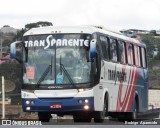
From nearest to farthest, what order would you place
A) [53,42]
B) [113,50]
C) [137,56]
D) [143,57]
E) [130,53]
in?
[53,42]
[113,50]
[130,53]
[137,56]
[143,57]

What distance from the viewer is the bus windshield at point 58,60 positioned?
22.3m

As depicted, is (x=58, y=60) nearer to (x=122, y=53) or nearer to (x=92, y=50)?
(x=92, y=50)

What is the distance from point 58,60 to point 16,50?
167 cm

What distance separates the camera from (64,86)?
22.3 meters

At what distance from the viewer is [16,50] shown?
23.2 meters

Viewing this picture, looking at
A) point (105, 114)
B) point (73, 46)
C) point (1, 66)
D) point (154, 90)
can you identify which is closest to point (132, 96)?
point (105, 114)

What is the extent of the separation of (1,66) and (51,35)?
55773mm

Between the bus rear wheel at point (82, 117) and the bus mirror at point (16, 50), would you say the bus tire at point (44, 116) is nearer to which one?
the bus rear wheel at point (82, 117)

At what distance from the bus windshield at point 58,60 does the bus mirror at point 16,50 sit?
334mm

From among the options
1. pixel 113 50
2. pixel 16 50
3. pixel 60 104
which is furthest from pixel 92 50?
pixel 113 50

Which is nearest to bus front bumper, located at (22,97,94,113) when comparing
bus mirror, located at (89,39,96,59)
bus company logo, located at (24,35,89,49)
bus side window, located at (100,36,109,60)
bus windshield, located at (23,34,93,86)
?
bus windshield, located at (23,34,93,86)

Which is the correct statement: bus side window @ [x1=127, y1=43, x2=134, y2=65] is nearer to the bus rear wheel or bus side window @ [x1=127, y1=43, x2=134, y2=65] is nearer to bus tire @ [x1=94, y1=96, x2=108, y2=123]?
the bus rear wheel

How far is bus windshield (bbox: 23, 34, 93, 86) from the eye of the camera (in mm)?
22297

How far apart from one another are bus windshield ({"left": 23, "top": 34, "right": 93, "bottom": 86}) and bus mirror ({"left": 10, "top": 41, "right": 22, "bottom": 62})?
1.10ft
